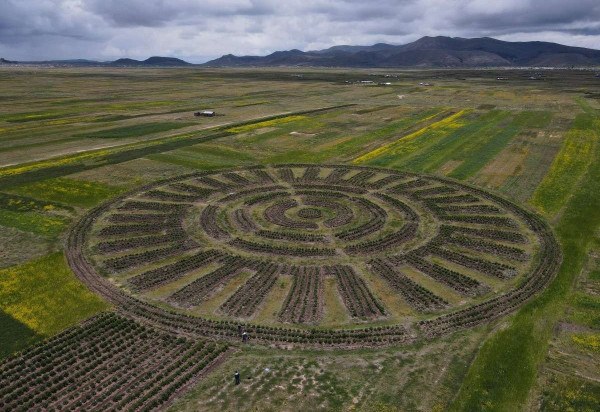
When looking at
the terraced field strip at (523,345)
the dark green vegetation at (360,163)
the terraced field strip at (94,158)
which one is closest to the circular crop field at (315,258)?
the dark green vegetation at (360,163)

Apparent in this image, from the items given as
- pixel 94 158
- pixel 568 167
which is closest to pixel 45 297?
pixel 94 158

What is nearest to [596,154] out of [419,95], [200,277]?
[200,277]

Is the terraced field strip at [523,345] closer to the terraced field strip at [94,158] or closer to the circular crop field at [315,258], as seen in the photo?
the circular crop field at [315,258]

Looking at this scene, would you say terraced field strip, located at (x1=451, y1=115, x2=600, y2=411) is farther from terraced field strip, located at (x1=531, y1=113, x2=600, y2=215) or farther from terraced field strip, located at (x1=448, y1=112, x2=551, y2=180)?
terraced field strip, located at (x1=448, y1=112, x2=551, y2=180)

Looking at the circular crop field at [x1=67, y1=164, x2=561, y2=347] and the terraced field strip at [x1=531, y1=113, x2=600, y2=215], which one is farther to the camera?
the terraced field strip at [x1=531, y1=113, x2=600, y2=215]

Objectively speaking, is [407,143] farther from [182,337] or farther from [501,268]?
[182,337]

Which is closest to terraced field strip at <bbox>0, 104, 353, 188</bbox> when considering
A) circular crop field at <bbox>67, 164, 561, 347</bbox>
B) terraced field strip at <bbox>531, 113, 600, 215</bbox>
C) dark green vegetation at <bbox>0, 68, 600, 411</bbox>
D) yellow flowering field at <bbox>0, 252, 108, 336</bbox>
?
dark green vegetation at <bbox>0, 68, 600, 411</bbox>

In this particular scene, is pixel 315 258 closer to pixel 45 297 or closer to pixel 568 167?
pixel 45 297
